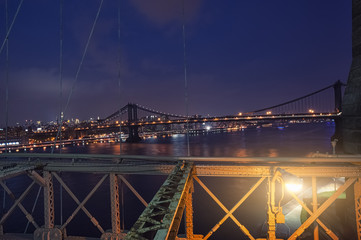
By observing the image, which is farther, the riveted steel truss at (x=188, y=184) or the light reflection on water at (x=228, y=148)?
the light reflection on water at (x=228, y=148)

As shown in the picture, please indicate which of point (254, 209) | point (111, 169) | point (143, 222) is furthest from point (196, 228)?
point (143, 222)

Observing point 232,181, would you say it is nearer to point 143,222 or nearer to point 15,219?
point 15,219

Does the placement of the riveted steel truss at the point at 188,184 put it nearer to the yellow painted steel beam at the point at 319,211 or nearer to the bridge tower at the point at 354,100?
the yellow painted steel beam at the point at 319,211

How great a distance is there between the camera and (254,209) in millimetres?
23438

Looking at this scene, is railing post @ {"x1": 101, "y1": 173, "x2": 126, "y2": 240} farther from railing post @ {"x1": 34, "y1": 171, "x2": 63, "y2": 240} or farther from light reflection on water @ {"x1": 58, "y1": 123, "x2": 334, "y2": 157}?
light reflection on water @ {"x1": 58, "y1": 123, "x2": 334, "y2": 157}

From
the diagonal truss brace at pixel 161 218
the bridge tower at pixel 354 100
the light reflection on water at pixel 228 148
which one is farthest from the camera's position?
the light reflection on water at pixel 228 148

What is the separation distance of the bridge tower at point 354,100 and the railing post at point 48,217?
8667mm

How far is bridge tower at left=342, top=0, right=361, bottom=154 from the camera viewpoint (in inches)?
253

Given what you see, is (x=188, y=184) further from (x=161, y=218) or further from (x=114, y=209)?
(x=114, y=209)

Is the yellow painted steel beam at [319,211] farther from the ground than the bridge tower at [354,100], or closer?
closer

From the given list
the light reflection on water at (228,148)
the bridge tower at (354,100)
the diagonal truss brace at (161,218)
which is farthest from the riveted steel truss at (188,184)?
the light reflection on water at (228,148)

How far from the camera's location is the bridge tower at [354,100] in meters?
6.41

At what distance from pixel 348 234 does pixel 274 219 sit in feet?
10.7

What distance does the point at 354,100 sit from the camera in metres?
6.61
